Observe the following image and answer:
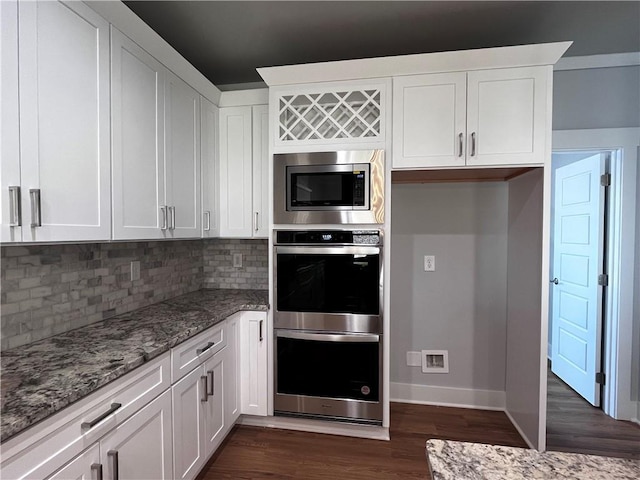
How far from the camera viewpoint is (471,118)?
2.01 metres

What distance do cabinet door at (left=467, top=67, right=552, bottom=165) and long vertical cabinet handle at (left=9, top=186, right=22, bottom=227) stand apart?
2.16m

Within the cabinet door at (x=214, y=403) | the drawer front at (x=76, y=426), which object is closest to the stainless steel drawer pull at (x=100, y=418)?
the drawer front at (x=76, y=426)

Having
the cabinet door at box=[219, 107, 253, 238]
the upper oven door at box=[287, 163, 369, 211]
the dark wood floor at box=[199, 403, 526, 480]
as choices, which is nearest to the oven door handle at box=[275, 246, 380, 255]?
the upper oven door at box=[287, 163, 369, 211]

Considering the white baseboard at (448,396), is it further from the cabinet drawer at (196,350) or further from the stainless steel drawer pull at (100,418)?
the stainless steel drawer pull at (100,418)

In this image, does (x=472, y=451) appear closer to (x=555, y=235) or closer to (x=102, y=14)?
(x=102, y=14)

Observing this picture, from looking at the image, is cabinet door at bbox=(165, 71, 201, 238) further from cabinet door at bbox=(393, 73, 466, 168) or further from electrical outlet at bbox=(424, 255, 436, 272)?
electrical outlet at bbox=(424, 255, 436, 272)

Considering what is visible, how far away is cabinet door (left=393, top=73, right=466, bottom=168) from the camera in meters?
2.02

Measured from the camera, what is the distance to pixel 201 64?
2.70 m

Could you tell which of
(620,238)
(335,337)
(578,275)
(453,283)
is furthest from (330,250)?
(578,275)

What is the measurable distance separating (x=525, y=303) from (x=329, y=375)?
142cm

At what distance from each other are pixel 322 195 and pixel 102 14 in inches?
55.4

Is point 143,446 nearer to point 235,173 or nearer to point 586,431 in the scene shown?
point 235,173

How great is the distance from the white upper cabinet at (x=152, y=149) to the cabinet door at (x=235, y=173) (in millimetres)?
308

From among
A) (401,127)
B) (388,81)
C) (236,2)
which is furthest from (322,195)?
(236,2)
